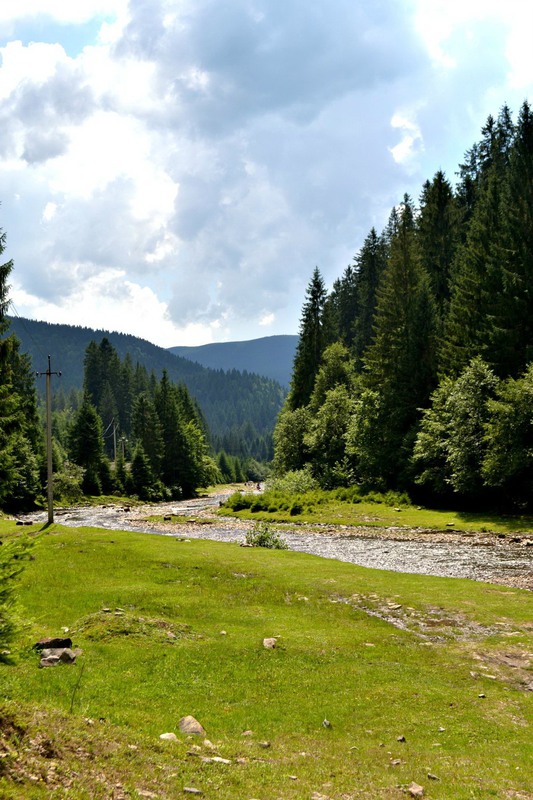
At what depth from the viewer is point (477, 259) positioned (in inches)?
2482

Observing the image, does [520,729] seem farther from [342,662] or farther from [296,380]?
[296,380]

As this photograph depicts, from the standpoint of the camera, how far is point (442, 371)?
205 ft

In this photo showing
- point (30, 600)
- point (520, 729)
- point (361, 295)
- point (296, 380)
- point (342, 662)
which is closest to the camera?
point (520, 729)

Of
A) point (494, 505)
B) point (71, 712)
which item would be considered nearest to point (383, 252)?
point (494, 505)

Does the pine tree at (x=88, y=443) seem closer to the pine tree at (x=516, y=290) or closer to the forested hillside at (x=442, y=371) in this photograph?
the forested hillside at (x=442, y=371)

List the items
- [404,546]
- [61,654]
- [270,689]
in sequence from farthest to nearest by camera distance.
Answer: [404,546] < [61,654] < [270,689]

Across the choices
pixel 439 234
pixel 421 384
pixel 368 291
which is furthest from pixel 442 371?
pixel 368 291

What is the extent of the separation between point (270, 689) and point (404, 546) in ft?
92.0

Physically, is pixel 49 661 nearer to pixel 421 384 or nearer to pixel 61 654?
pixel 61 654

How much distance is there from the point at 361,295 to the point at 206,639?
3901 inches

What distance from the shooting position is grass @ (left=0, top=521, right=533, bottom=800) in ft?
26.8

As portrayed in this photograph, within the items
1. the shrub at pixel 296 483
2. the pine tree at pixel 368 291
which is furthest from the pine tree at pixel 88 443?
the pine tree at pixel 368 291

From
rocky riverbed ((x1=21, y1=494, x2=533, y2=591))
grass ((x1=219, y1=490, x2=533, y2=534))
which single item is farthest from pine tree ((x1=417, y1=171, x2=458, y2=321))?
rocky riverbed ((x1=21, y1=494, x2=533, y2=591))

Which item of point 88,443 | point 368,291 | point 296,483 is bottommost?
point 296,483
